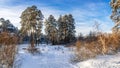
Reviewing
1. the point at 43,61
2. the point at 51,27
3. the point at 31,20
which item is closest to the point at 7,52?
the point at 43,61

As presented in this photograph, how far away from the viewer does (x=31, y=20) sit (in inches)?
2299

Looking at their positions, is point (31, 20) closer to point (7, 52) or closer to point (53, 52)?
point (53, 52)

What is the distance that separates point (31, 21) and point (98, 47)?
34.6 meters

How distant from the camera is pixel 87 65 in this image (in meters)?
19.7

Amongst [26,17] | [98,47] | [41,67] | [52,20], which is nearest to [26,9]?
[26,17]

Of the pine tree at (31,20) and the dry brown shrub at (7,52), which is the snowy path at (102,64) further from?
the pine tree at (31,20)

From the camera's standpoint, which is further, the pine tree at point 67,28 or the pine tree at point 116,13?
the pine tree at point 67,28

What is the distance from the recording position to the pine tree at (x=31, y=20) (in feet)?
190

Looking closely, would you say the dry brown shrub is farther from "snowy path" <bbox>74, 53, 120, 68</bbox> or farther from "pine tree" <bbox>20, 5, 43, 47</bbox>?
"pine tree" <bbox>20, 5, 43, 47</bbox>

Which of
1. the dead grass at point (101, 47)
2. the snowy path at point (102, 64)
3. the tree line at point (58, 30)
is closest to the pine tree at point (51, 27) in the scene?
the tree line at point (58, 30)

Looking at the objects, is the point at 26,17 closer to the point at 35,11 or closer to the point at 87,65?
the point at 35,11

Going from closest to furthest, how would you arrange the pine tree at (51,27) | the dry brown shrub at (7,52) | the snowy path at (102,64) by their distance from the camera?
the dry brown shrub at (7,52) → the snowy path at (102,64) → the pine tree at (51,27)

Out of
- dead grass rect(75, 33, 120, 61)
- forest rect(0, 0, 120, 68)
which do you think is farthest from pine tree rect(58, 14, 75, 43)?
dead grass rect(75, 33, 120, 61)

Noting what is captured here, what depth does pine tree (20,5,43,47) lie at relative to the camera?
190ft
